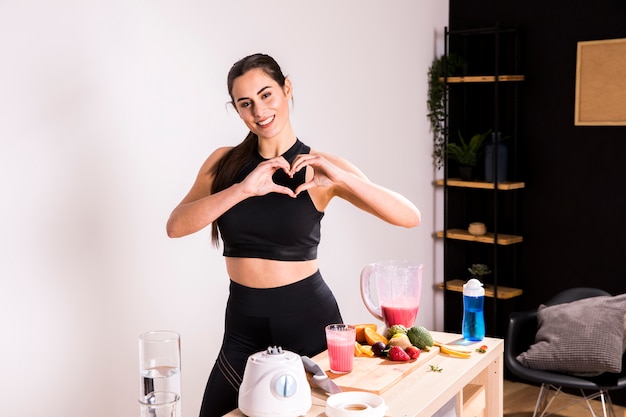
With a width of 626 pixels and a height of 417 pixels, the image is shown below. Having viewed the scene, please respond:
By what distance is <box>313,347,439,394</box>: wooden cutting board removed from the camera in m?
2.02

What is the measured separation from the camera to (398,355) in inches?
87.4

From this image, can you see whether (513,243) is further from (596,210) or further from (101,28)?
(101,28)

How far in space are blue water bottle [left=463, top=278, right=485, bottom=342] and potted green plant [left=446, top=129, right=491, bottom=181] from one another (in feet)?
8.09

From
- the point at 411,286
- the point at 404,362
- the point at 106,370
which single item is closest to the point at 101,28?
the point at 106,370

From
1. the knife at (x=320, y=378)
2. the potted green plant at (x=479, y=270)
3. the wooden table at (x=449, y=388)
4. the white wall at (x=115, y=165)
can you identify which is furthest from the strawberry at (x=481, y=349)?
the potted green plant at (x=479, y=270)

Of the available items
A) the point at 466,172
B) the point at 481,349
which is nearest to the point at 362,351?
the point at 481,349

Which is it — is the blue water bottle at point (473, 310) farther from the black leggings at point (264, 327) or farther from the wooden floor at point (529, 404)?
the wooden floor at point (529, 404)

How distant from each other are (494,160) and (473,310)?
7.69ft

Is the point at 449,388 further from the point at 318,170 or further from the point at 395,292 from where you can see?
the point at 318,170

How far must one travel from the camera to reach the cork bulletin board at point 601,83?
4359 millimetres

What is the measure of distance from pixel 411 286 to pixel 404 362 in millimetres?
302

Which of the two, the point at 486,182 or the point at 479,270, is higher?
the point at 486,182

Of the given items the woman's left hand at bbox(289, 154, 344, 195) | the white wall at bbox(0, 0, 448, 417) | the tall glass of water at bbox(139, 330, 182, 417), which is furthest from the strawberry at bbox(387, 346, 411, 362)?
the white wall at bbox(0, 0, 448, 417)

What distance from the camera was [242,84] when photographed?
2.42 metres
